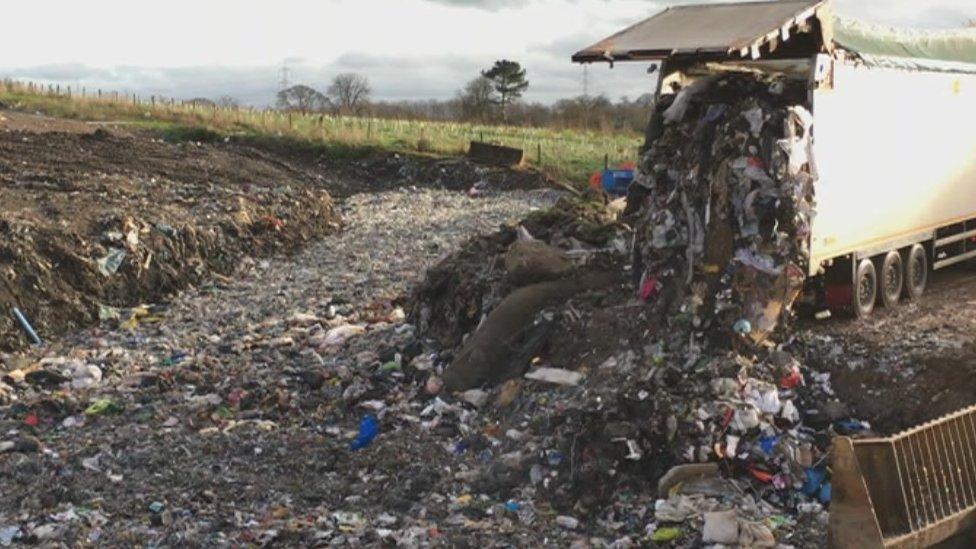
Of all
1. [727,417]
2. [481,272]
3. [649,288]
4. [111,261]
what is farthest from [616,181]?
[727,417]

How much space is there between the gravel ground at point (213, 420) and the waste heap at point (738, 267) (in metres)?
2.44

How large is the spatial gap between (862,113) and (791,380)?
2.97 metres

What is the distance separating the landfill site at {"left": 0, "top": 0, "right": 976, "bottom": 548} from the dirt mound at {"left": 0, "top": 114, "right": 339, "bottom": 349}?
110 millimetres

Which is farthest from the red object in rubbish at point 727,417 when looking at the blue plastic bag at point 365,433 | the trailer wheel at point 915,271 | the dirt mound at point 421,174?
the dirt mound at point 421,174

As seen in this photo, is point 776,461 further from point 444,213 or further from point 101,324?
point 444,213

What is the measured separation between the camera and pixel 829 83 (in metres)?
9.08

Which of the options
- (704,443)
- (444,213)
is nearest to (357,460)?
(704,443)

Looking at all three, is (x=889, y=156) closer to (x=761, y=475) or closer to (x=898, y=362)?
(x=898, y=362)

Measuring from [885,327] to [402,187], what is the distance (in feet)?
58.4

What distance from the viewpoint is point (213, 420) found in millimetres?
9367

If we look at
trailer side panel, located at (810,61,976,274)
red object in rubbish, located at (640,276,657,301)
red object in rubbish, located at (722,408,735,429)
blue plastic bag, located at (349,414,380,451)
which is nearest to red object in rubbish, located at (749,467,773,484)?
red object in rubbish, located at (722,408,735,429)

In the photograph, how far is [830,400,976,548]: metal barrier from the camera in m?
5.89

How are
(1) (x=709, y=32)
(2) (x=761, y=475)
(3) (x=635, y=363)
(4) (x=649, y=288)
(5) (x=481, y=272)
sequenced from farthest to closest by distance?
(5) (x=481, y=272), (4) (x=649, y=288), (1) (x=709, y=32), (3) (x=635, y=363), (2) (x=761, y=475)

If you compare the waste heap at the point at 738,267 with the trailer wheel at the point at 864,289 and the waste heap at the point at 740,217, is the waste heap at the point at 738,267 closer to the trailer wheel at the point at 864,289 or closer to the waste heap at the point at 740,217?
the waste heap at the point at 740,217
